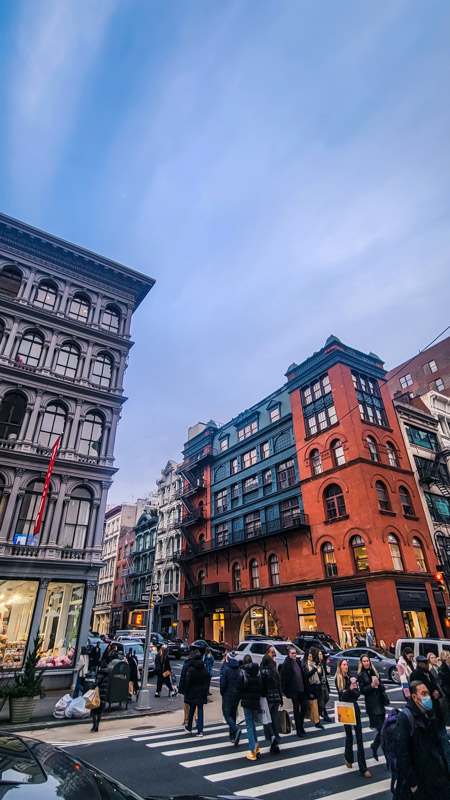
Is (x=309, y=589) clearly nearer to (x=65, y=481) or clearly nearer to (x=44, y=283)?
(x=65, y=481)

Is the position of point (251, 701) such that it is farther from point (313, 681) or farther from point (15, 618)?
point (15, 618)

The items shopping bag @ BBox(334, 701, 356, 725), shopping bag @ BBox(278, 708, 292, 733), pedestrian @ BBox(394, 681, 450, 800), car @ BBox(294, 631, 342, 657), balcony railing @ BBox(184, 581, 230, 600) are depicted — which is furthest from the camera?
balcony railing @ BBox(184, 581, 230, 600)

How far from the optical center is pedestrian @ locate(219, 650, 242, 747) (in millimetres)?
8920

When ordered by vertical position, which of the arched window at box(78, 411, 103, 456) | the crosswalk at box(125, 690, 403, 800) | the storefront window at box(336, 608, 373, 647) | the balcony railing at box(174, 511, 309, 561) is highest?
the arched window at box(78, 411, 103, 456)

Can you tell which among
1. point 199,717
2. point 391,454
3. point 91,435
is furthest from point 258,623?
point 199,717

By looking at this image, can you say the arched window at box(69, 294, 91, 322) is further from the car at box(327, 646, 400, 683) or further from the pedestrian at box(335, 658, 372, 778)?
the pedestrian at box(335, 658, 372, 778)

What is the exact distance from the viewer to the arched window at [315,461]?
3288 cm

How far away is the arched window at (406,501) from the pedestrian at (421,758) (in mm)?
27965

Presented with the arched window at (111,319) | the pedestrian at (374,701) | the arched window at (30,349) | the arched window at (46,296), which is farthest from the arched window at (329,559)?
the arched window at (46,296)

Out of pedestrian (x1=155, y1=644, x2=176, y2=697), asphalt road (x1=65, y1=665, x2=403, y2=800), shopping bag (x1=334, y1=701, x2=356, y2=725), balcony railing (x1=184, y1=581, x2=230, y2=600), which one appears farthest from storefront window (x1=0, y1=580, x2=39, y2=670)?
balcony railing (x1=184, y1=581, x2=230, y2=600)

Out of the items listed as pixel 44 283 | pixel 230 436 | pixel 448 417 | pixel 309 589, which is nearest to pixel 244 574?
pixel 309 589

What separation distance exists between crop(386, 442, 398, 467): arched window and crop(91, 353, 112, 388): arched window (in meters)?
21.6

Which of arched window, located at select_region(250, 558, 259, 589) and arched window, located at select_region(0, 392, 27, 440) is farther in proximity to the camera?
arched window, located at select_region(250, 558, 259, 589)

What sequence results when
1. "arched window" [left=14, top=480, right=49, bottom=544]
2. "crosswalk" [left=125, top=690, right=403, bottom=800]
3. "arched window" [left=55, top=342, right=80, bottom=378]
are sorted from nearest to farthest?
"crosswalk" [left=125, top=690, right=403, bottom=800], "arched window" [left=14, top=480, right=49, bottom=544], "arched window" [left=55, top=342, right=80, bottom=378]
